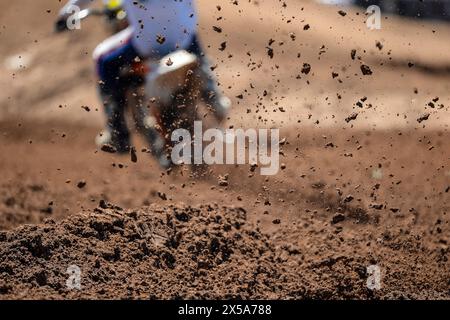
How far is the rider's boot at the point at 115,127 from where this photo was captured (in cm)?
539

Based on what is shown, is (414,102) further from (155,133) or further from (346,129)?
(155,133)

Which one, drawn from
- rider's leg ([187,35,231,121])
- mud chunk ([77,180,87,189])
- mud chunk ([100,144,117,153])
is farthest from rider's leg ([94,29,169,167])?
mud chunk ([77,180,87,189])

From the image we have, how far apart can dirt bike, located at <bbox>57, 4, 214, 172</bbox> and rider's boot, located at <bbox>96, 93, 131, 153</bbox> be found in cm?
11

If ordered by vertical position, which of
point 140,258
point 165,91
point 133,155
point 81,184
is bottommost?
point 140,258

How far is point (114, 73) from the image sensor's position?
18.8ft

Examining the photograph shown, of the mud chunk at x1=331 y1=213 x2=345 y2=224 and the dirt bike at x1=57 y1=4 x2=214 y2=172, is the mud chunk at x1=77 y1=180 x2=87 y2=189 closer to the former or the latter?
the dirt bike at x1=57 y1=4 x2=214 y2=172

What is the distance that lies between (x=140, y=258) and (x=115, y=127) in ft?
6.38

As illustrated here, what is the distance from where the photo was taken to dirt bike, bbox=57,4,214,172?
17.5ft

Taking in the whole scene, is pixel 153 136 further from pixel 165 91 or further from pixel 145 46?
pixel 145 46

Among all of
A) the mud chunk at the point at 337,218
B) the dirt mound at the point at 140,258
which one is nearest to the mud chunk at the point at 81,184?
the dirt mound at the point at 140,258

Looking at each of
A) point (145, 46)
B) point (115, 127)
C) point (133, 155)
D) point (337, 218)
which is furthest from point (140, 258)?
point (145, 46)

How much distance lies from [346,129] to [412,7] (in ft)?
9.54

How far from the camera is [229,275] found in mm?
3863

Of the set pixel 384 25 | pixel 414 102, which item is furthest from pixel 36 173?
pixel 384 25
